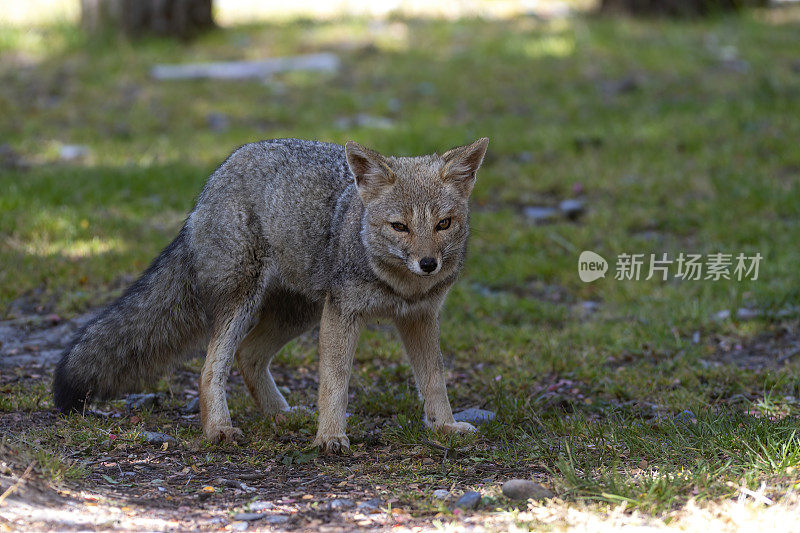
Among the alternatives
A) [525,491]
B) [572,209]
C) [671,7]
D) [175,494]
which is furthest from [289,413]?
[671,7]

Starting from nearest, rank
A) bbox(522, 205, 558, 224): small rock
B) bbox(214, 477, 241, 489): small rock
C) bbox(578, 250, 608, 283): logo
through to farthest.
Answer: bbox(214, 477, 241, 489): small rock < bbox(578, 250, 608, 283): logo < bbox(522, 205, 558, 224): small rock

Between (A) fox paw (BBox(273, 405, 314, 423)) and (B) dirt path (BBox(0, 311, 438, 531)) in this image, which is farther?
(A) fox paw (BBox(273, 405, 314, 423))

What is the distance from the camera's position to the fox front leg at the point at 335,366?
16.9 feet

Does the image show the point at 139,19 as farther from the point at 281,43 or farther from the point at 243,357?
the point at 243,357

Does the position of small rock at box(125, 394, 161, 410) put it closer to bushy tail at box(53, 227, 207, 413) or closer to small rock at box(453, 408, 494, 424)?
bushy tail at box(53, 227, 207, 413)

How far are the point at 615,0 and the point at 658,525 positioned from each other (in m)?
13.0

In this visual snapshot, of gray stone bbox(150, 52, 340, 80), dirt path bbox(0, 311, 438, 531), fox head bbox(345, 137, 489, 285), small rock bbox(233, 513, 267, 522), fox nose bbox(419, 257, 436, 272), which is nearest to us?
dirt path bbox(0, 311, 438, 531)

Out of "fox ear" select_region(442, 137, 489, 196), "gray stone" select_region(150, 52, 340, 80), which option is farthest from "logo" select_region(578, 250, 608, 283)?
"gray stone" select_region(150, 52, 340, 80)

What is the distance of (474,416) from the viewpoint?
565 cm

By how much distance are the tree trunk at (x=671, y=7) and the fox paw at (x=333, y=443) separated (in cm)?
1203

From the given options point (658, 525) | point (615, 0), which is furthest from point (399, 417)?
point (615, 0)

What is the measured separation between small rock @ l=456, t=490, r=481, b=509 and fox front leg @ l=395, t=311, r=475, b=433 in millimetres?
1219

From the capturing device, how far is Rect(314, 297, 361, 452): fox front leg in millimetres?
5141

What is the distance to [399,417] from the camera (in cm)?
533
